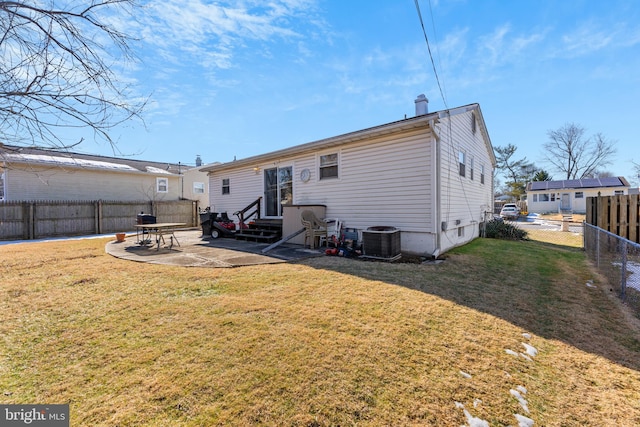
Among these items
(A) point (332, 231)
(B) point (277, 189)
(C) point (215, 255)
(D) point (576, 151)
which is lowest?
(C) point (215, 255)

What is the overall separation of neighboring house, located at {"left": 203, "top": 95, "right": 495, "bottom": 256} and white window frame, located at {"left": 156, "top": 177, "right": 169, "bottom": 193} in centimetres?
967

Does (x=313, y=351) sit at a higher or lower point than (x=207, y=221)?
lower

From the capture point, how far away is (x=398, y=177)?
7352 mm

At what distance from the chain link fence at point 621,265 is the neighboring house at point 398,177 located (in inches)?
123

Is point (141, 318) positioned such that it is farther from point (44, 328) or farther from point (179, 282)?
point (179, 282)

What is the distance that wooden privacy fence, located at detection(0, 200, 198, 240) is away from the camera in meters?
11.6

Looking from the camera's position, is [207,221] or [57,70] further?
[207,221]

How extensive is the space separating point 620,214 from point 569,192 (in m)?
30.3

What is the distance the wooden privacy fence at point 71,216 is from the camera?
11.6 meters

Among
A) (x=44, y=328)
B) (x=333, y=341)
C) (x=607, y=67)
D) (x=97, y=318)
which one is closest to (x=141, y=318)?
(x=97, y=318)

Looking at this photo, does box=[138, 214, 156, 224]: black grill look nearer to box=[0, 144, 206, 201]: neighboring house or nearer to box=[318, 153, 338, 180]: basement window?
box=[0, 144, 206, 201]: neighboring house

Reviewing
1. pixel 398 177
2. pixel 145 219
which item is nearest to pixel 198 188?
pixel 145 219

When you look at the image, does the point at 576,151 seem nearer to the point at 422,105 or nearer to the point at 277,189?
the point at 422,105

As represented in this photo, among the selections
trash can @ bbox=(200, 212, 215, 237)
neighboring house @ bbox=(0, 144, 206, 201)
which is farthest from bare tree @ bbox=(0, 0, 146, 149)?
neighboring house @ bbox=(0, 144, 206, 201)
